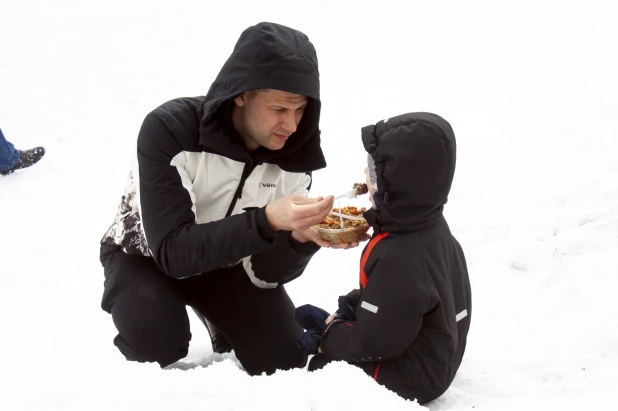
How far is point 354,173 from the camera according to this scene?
20.3 ft

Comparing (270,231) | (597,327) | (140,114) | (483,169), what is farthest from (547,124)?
(140,114)

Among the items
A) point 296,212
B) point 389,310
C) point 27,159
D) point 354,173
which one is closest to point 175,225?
point 296,212

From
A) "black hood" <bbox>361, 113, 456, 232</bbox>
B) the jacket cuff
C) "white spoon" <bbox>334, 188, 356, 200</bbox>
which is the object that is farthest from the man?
"black hood" <bbox>361, 113, 456, 232</bbox>

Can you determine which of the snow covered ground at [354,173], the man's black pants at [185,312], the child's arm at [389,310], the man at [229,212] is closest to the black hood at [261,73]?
the man at [229,212]

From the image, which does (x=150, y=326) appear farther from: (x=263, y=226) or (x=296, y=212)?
(x=296, y=212)

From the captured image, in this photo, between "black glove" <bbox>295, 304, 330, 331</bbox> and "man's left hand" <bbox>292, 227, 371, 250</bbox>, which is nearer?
"man's left hand" <bbox>292, 227, 371, 250</bbox>

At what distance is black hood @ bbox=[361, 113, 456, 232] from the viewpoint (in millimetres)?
Answer: 2473

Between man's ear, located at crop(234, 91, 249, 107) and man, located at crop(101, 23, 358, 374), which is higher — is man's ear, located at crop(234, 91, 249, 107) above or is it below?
above

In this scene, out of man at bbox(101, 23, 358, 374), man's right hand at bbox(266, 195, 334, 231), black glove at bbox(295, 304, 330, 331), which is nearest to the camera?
man's right hand at bbox(266, 195, 334, 231)

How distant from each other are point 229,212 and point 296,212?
2.53ft

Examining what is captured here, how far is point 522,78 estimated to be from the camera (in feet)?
25.1

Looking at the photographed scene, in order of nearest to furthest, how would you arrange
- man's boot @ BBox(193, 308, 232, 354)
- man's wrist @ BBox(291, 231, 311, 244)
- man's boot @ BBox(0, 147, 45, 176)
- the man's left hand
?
the man's left hand
man's wrist @ BBox(291, 231, 311, 244)
man's boot @ BBox(193, 308, 232, 354)
man's boot @ BBox(0, 147, 45, 176)

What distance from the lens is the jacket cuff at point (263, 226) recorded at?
2568 millimetres

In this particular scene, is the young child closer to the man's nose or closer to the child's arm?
the child's arm
